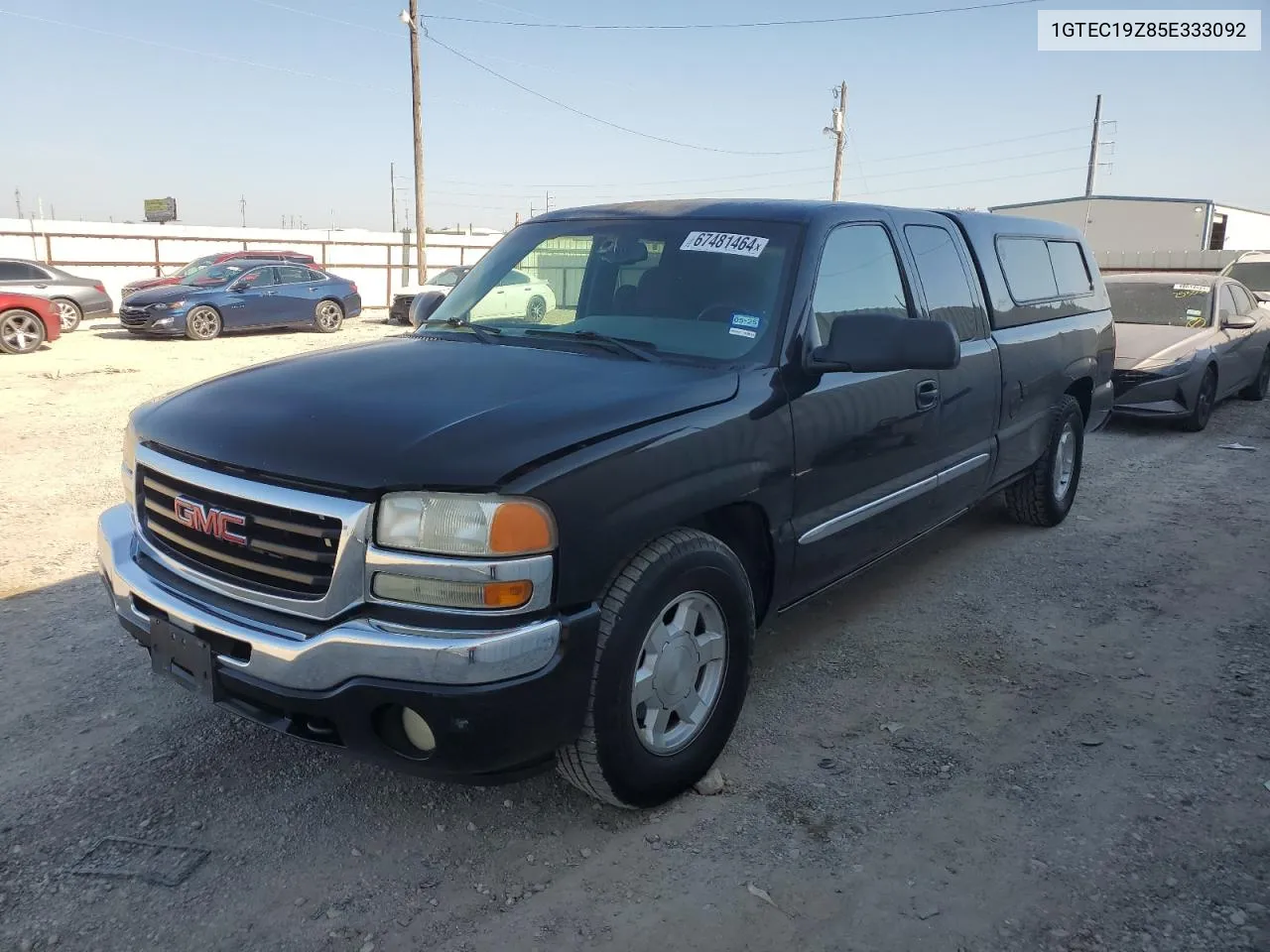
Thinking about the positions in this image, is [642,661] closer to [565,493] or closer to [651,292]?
[565,493]

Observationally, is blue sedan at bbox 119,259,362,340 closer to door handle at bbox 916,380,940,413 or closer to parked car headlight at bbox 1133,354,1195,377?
parked car headlight at bbox 1133,354,1195,377

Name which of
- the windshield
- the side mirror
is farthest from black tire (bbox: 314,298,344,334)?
the side mirror

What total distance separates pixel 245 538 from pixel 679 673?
1326mm

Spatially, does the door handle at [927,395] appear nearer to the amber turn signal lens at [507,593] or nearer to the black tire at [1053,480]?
the black tire at [1053,480]

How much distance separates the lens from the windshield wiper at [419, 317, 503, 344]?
369cm

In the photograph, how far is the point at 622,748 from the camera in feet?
9.01

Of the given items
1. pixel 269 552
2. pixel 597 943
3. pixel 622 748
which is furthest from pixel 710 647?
pixel 269 552

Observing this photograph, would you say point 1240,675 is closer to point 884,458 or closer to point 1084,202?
point 884,458

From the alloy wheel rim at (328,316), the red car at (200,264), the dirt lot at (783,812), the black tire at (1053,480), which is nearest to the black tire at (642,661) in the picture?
the dirt lot at (783,812)

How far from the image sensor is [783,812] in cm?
302

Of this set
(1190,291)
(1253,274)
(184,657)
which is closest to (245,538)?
(184,657)

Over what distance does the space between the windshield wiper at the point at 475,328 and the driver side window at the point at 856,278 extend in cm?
123

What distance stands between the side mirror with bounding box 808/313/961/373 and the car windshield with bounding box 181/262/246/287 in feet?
56.4

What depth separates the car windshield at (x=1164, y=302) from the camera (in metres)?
10.1
